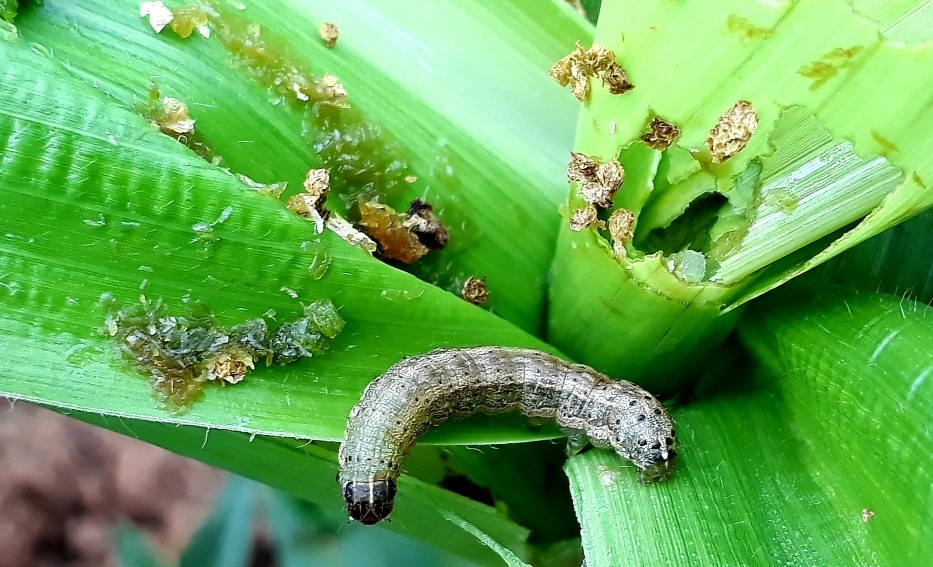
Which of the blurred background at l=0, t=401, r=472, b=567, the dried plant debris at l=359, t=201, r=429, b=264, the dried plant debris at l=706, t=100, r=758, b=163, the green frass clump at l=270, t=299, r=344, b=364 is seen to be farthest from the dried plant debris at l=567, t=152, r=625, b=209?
the blurred background at l=0, t=401, r=472, b=567

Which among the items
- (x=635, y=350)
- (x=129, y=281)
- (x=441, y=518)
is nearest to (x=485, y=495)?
(x=441, y=518)

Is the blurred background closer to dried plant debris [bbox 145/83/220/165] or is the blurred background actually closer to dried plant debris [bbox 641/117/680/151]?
dried plant debris [bbox 145/83/220/165]

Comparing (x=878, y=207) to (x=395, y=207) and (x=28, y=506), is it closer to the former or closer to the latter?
(x=395, y=207)

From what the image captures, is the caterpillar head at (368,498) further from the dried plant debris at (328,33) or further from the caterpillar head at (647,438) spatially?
the dried plant debris at (328,33)

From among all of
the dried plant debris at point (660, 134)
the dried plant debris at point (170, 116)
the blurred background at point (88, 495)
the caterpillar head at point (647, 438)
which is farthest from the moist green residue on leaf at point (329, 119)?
the blurred background at point (88, 495)

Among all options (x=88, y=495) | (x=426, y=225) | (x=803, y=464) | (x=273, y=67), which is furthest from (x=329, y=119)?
(x=88, y=495)

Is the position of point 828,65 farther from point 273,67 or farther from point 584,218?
point 273,67
